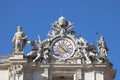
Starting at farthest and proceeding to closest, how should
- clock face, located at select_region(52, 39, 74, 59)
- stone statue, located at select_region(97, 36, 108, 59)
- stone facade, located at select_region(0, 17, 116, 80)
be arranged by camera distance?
stone statue, located at select_region(97, 36, 108, 59) < clock face, located at select_region(52, 39, 74, 59) < stone facade, located at select_region(0, 17, 116, 80)

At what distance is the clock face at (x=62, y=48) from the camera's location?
1986 inches

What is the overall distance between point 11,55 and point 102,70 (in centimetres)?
573

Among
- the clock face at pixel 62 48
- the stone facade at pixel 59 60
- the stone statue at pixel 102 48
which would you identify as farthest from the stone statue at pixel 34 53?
the stone statue at pixel 102 48

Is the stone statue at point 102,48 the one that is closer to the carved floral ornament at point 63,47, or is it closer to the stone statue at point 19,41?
the carved floral ornament at point 63,47

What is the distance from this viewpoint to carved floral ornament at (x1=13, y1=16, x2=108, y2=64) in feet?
165

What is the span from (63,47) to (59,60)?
97cm

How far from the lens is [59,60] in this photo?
50.2m

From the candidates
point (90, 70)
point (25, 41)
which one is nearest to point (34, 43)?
point (25, 41)

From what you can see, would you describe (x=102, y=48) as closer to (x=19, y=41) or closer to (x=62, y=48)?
(x=62, y=48)

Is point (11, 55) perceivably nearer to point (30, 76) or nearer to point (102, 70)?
point (30, 76)

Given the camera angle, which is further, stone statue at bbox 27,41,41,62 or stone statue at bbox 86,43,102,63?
stone statue at bbox 86,43,102,63

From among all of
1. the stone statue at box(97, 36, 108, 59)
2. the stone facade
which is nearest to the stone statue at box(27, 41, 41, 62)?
the stone facade

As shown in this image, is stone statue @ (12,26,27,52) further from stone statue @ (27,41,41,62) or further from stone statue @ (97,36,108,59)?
stone statue @ (97,36,108,59)

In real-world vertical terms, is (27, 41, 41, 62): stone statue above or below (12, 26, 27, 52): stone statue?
below
